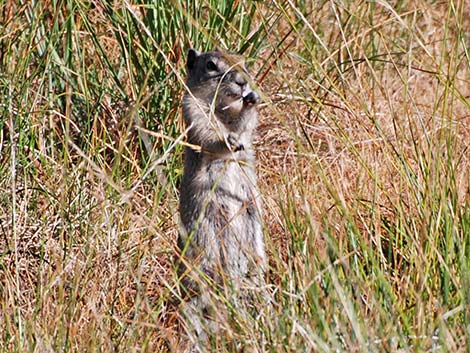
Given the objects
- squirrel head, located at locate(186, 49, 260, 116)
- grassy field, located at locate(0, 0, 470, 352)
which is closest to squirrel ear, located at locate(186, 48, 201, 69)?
squirrel head, located at locate(186, 49, 260, 116)

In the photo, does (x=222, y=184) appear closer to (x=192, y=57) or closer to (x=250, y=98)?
(x=250, y=98)

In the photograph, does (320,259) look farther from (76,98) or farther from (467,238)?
(76,98)


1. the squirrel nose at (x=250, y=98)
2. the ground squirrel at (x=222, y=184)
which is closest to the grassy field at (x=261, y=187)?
the ground squirrel at (x=222, y=184)

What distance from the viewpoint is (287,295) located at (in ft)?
12.0

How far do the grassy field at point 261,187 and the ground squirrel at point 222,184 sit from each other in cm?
11

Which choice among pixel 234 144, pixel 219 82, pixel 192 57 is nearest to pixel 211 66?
pixel 192 57

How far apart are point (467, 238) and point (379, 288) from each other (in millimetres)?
407

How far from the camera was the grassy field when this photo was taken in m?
3.35

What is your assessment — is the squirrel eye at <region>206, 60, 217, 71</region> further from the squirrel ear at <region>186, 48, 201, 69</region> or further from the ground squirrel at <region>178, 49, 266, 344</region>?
the squirrel ear at <region>186, 48, 201, 69</region>

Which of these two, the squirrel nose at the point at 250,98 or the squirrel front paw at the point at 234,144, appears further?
the squirrel nose at the point at 250,98

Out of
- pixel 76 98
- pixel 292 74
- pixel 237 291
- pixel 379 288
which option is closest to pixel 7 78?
pixel 76 98

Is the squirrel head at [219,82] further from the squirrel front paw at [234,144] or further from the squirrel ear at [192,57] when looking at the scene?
the squirrel front paw at [234,144]

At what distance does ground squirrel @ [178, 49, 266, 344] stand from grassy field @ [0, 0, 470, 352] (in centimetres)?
11

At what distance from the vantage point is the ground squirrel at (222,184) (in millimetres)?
4293
